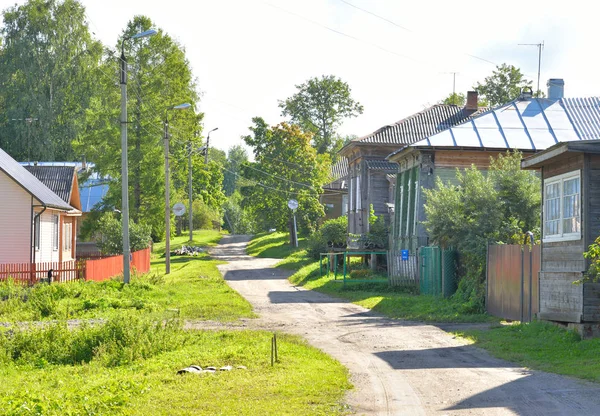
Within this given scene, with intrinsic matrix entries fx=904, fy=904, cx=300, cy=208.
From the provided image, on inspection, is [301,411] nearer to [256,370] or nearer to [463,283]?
[256,370]

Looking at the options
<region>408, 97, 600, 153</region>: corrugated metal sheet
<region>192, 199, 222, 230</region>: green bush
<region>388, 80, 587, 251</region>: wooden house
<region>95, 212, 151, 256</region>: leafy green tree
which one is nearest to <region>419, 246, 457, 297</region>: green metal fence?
<region>388, 80, 587, 251</region>: wooden house

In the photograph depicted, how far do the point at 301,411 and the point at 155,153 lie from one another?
40.7 meters

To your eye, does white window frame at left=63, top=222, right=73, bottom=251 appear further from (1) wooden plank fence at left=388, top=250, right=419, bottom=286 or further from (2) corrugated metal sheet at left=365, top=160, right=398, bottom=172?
(1) wooden plank fence at left=388, top=250, right=419, bottom=286

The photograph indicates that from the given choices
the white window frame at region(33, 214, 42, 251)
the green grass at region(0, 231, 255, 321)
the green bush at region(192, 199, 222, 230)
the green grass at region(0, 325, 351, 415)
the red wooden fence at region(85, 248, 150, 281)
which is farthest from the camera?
the green bush at region(192, 199, 222, 230)

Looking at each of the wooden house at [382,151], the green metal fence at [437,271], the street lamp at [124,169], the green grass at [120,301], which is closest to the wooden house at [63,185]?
the green grass at [120,301]

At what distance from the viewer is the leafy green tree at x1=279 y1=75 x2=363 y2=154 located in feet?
276

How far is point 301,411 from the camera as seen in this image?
10.3 metres

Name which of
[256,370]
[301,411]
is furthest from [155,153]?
[301,411]

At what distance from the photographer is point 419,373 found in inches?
531

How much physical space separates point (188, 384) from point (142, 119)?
1550 inches

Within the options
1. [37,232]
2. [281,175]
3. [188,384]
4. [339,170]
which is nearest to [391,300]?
[188,384]

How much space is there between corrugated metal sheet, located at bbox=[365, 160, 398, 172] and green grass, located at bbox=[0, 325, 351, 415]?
88.2 feet

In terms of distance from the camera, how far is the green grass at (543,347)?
45.4 feet

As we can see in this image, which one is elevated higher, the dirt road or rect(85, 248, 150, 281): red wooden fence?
rect(85, 248, 150, 281): red wooden fence
